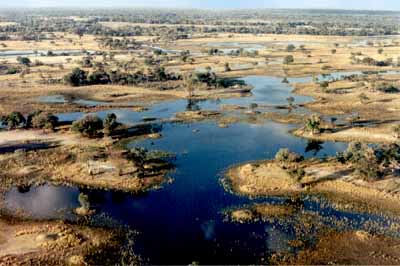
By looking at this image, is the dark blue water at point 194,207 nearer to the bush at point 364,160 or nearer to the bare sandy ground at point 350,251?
the bare sandy ground at point 350,251

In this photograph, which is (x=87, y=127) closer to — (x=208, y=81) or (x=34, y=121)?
(x=34, y=121)

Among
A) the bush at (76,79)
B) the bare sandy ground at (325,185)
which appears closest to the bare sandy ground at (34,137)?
the bare sandy ground at (325,185)

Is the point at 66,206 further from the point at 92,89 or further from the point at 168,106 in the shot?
the point at 92,89

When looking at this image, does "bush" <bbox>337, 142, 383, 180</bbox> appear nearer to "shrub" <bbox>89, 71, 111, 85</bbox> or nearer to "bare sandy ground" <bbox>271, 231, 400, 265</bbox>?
"bare sandy ground" <bbox>271, 231, 400, 265</bbox>

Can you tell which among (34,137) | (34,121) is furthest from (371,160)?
(34,121)

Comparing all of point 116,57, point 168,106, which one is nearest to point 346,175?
point 168,106

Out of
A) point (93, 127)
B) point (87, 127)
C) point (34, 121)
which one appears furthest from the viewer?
point (34, 121)

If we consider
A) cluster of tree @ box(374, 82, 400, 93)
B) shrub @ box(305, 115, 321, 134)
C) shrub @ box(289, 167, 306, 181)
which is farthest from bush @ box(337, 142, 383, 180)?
cluster of tree @ box(374, 82, 400, 93)
